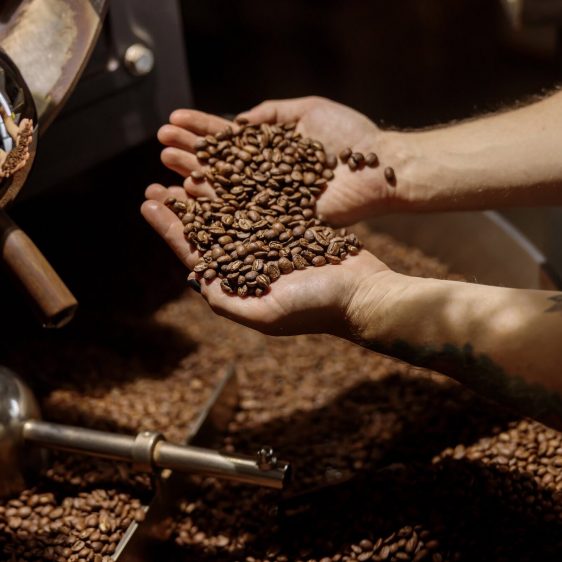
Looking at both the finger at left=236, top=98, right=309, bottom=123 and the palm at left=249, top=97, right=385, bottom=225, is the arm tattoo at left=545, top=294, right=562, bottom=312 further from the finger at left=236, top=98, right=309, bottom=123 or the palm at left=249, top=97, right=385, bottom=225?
the finger at left=236, top=98, right=309, bottom=123

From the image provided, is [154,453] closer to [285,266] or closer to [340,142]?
[285,266]

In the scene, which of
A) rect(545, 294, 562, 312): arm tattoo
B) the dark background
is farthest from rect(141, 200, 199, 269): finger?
the dark background

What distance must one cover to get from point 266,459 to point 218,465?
0.25 feet

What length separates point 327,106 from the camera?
1390mm

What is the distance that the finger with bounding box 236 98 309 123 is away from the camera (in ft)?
4.53

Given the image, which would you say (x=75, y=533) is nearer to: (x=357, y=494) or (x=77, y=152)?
(x=357, y=494)

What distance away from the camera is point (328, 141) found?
4.51 feet

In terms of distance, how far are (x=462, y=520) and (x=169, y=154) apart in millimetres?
727

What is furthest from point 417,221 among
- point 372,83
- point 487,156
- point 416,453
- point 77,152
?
point 372,83

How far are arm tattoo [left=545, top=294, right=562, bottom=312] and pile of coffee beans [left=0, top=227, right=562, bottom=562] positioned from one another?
1.03ft

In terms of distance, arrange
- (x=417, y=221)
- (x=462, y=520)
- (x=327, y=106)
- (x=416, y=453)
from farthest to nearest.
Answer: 1. (x=417, y=221)
2. (x=327, y=106)
3. (x=416, y=453)
4. (x=462, y=520)

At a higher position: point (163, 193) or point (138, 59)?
point (138, 59)

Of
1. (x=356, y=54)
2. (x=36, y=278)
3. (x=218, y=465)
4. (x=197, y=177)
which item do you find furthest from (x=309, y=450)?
(x=356, y=54)

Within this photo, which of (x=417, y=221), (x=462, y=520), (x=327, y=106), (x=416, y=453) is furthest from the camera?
(x=417, y=221)
